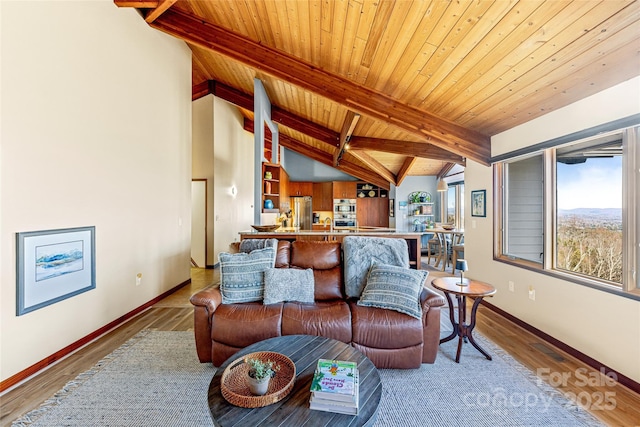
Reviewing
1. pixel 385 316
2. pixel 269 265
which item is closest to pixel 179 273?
pixel 269 265

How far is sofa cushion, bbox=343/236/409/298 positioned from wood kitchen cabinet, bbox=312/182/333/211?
6.53 m

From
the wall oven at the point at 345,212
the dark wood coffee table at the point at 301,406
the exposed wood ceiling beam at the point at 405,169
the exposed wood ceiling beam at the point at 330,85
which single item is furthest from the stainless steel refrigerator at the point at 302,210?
the dark wood coffee table at the point at 301,406

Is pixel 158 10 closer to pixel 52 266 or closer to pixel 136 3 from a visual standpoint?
pixel 136 3

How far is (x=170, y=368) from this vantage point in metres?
2.24

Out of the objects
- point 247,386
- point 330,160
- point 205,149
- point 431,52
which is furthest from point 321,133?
point 247,386

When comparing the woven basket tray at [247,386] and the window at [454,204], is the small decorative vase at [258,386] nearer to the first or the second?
the woven basket tray at [247,386]

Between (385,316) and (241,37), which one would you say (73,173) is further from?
(385,316)

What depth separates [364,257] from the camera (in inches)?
108

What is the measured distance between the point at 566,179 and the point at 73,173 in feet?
16.5

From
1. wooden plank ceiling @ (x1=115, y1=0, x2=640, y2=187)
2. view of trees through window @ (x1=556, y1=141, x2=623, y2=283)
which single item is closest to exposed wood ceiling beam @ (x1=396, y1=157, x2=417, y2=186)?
wooden plank ceiling @ (x1=115, y1=0, x2=640, y2=187)

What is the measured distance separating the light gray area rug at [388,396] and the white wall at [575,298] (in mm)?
674

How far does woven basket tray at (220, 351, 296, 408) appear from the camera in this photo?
4.06ft

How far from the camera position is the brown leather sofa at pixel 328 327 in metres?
2.16

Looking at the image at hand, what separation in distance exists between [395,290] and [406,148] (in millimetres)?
3833
